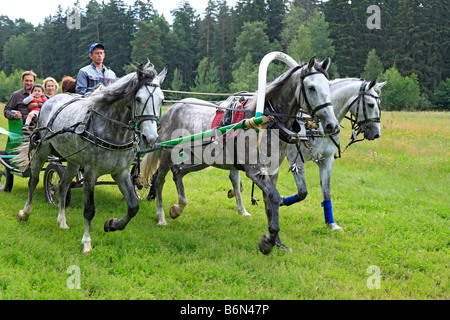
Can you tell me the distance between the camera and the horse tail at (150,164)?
768 centimetres

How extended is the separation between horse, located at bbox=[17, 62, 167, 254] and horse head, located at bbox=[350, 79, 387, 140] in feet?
12.0

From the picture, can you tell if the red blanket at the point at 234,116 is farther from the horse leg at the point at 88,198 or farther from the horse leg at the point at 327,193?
the horse leg at the point at 327,193

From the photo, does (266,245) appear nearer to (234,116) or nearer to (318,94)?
(234,116)

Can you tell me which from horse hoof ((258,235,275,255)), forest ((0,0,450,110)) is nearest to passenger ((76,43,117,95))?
horse hoof ((258,235,275,255))

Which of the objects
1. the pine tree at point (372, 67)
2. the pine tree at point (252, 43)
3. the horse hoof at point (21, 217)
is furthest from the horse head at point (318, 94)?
the pine tree at point (252, 43)

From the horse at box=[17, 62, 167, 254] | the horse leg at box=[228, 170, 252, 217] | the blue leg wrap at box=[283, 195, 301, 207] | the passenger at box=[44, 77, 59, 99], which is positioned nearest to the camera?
the horse at box=[17, 62, 167, 254]

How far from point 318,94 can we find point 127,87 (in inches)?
95.2

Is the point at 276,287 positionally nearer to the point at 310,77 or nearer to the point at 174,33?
the point at 310,77

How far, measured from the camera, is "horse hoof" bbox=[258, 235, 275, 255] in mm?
5203

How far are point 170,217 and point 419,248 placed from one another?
14.3 ft

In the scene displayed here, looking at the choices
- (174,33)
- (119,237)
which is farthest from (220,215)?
(174,33)

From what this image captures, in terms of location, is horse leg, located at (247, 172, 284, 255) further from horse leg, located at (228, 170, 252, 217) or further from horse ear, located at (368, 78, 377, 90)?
horse ear, located at (368, 78, 377, 90)

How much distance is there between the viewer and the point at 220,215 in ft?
25.4
